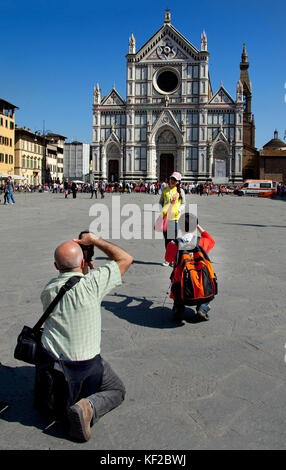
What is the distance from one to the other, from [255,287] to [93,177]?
48281 millimetres

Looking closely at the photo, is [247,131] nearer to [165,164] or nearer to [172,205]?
[165,164]

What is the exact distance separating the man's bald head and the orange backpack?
1688 millimetres

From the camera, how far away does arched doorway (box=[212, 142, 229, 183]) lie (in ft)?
166

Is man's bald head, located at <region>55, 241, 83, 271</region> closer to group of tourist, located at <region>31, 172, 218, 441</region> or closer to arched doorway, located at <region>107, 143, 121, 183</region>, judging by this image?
group of tourist, located at <region>31, 172, 218, 441</region>

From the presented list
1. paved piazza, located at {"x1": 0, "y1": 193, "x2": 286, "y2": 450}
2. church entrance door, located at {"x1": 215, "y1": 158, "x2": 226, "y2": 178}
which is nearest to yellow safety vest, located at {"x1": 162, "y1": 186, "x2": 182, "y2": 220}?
paved piazza, located at {"x1": 0, "y1": 193, "x2": 286, "y2": 450}

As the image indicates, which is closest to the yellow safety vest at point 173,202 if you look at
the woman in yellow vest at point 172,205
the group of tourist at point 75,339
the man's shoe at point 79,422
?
the woman in yellow vest at point 172,205

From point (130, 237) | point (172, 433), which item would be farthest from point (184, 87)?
point (172, 433)

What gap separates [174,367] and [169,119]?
50172 millimetres

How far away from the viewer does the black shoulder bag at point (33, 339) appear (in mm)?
2416

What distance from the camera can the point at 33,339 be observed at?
2525 millimetres

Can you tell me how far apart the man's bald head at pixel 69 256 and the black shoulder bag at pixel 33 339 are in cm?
8

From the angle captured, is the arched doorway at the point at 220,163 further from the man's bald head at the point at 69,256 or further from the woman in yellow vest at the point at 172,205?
the man's bald head at the point at 69,256

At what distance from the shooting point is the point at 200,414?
2580mm
